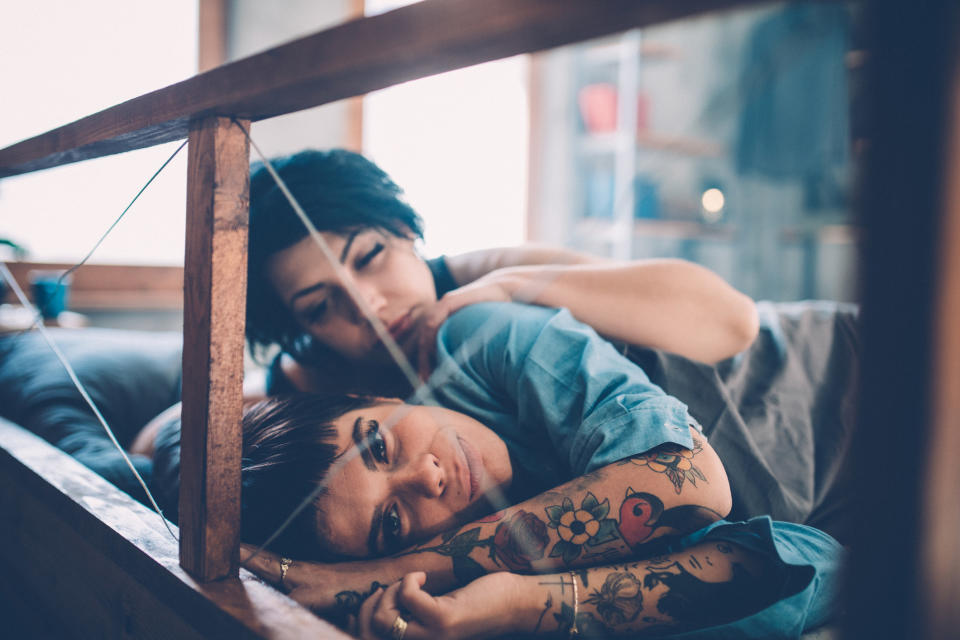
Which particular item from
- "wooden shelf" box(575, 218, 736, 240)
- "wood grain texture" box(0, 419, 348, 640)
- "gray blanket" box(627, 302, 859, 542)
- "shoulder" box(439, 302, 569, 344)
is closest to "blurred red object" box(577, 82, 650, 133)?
"wooden shelf" box(575, 218, 736, 240)

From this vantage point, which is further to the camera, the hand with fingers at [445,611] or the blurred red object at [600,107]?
the blurred red object at [600,107]

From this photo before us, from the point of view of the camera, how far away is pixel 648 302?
0.93m

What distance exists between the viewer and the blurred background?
2.20 meters

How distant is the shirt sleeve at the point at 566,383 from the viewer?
631mm

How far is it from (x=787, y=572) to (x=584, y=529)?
18 centimetres

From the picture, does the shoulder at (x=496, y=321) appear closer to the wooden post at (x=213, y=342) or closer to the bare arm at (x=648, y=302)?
the bare arm at (x=648, y=302)

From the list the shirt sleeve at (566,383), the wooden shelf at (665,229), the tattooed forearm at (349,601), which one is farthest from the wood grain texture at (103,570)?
the wooden shelf at (665,229)

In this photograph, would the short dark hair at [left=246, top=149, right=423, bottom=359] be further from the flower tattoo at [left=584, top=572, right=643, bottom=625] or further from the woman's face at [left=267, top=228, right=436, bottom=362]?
the flower tattoo at [left=584, top=572, right=643, bottom=625]

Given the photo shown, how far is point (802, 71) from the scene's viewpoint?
314 centimetres

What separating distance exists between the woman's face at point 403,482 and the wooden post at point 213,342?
144 mm

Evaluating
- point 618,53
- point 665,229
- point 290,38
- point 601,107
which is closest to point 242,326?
point 290,38

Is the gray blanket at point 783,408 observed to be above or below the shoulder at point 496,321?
below

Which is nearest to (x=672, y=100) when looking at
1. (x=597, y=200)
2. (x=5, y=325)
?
(x=597, y=200)

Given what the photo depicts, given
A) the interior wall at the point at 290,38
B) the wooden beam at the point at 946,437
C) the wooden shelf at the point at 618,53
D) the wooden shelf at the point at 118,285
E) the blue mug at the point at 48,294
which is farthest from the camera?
the wooden shelf at the point at 618,53
